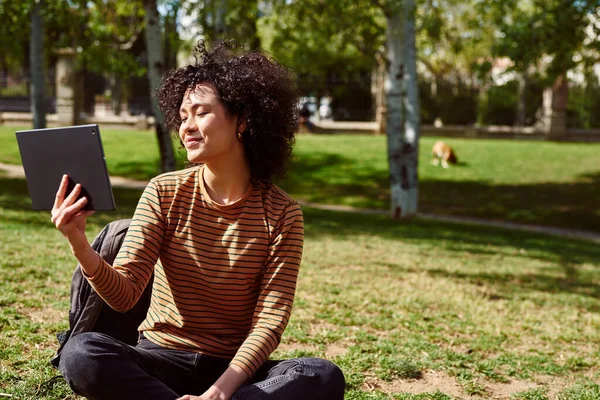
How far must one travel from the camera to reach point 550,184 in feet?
61.7

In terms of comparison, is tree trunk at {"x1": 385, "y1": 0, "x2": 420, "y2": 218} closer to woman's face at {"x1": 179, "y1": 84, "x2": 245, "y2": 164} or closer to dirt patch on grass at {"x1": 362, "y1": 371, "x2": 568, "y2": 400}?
dirt patch on grass at {"x1": 362, "y1": 371, "x2": 568, "y2": 400}

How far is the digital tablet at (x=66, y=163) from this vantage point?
256 centimetres

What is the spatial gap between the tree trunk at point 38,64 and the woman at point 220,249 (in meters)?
12.8

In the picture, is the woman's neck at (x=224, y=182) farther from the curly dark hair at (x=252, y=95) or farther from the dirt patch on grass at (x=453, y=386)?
the dirt patch on grass at (x=453, y=386)

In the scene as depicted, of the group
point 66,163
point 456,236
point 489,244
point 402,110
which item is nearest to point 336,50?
point 402,110

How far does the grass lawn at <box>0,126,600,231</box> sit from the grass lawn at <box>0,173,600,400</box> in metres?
6.07

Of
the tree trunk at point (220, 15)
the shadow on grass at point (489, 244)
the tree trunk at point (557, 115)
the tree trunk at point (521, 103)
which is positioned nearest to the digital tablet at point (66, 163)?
the shadow on grass at point (489, 244)

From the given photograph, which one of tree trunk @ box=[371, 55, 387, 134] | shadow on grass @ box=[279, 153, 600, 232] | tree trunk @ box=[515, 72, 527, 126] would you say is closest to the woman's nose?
shadow on grass @ box=[279, 153, 600, 232]

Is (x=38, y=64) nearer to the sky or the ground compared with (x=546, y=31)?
nearer to the ground

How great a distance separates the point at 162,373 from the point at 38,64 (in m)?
13.3

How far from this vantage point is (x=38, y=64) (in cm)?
1489

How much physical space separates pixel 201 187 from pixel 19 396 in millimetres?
1326

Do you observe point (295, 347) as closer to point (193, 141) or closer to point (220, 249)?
point (220, 249)

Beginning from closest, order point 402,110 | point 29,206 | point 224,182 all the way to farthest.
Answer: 1. point 224,182
2. point 29,206
3. point 402,110
